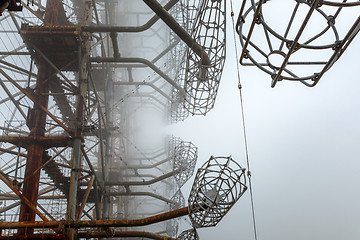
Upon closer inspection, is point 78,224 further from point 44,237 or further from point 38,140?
point 38,140

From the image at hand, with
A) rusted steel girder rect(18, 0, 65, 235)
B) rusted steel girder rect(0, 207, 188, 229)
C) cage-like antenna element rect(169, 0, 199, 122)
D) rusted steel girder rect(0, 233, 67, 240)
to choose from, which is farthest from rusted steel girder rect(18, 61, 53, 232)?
cage-like antenna element rect(169, 0, 199, 122)

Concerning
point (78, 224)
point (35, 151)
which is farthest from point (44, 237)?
point (35, 151)

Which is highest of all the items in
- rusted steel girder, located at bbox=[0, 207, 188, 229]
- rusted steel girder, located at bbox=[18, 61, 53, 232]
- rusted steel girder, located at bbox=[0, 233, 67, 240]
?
rusted steel girder, located at bbox=[18, 61, 53, 232]

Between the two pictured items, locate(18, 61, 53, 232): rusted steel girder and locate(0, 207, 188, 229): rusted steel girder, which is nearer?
locate(0, 207, 188, 229): rusted steel girder

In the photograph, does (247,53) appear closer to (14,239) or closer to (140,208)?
(14,239)

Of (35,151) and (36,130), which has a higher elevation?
(36,130)

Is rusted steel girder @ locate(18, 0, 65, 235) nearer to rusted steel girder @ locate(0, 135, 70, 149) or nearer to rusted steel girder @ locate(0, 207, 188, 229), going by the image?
rusted steel girder @ locate(0, 135, 70, 149)

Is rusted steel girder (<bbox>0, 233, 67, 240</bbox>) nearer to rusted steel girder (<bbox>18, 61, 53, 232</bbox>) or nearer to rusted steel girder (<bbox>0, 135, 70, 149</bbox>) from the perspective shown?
rusted steel girder (<bbox>18, 61, 53, 232</bbox>)

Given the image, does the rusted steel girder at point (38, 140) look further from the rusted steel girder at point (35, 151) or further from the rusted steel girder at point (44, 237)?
the rusted steel girder at point (44, 237)

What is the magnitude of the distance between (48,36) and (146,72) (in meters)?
14.3

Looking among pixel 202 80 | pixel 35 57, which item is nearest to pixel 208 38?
pixel 202 80

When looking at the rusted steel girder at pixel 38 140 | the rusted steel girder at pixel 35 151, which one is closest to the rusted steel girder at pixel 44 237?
the rusted steel girder at pixel 35 151

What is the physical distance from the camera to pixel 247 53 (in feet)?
12.7

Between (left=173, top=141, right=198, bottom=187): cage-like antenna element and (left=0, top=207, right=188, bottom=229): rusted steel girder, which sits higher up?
(left=173, top=141, right=198, bottom=187): cage-like antenna element
